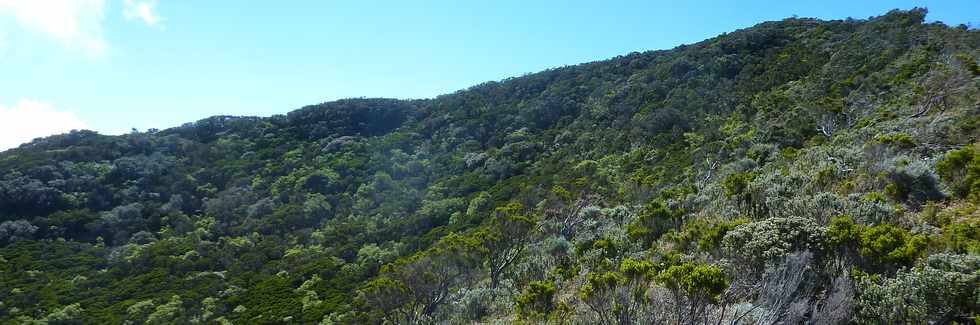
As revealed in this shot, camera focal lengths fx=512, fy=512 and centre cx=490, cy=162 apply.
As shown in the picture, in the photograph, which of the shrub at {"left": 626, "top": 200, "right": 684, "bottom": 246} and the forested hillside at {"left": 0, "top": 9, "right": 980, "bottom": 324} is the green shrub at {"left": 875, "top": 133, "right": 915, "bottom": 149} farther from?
the shrub at {"left": 626, "top": 200, "right": 684, "bottom": 246}

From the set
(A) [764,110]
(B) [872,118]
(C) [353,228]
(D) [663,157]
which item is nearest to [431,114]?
(C) [353,228]

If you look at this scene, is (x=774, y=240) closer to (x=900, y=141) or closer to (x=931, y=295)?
(x=931, y=295)

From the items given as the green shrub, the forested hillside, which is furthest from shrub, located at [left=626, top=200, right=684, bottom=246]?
the green shrub

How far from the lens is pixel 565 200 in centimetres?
2673

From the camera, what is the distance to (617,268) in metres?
14.2

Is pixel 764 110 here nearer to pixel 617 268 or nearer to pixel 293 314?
pixel 617 268

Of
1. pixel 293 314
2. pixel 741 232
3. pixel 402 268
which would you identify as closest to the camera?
pixel 741 232

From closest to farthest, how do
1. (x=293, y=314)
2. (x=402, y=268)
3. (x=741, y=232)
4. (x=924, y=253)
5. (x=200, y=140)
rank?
1. (x=924, y=253)
2. (x=741, y=232)
3. (x=402, y=268)
4. (x=293, y=314)
5. (x=200, y=140)

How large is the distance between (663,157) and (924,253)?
2367 centimetres

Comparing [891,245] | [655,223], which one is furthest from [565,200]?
[891,245]

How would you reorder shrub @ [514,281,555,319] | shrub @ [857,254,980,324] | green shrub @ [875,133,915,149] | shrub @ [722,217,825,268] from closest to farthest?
shrub @ [857,254,980,324] < shrub @ [722,217,825,268] < shrub @ [514,281,555,319] < green shrub @ [875,133,915,149]

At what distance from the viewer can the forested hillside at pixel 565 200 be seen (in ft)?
28.9

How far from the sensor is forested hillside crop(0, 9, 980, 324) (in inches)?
347

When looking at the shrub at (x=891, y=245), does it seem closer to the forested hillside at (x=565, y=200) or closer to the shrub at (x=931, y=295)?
the forested hillside at (x=565, y=200)
